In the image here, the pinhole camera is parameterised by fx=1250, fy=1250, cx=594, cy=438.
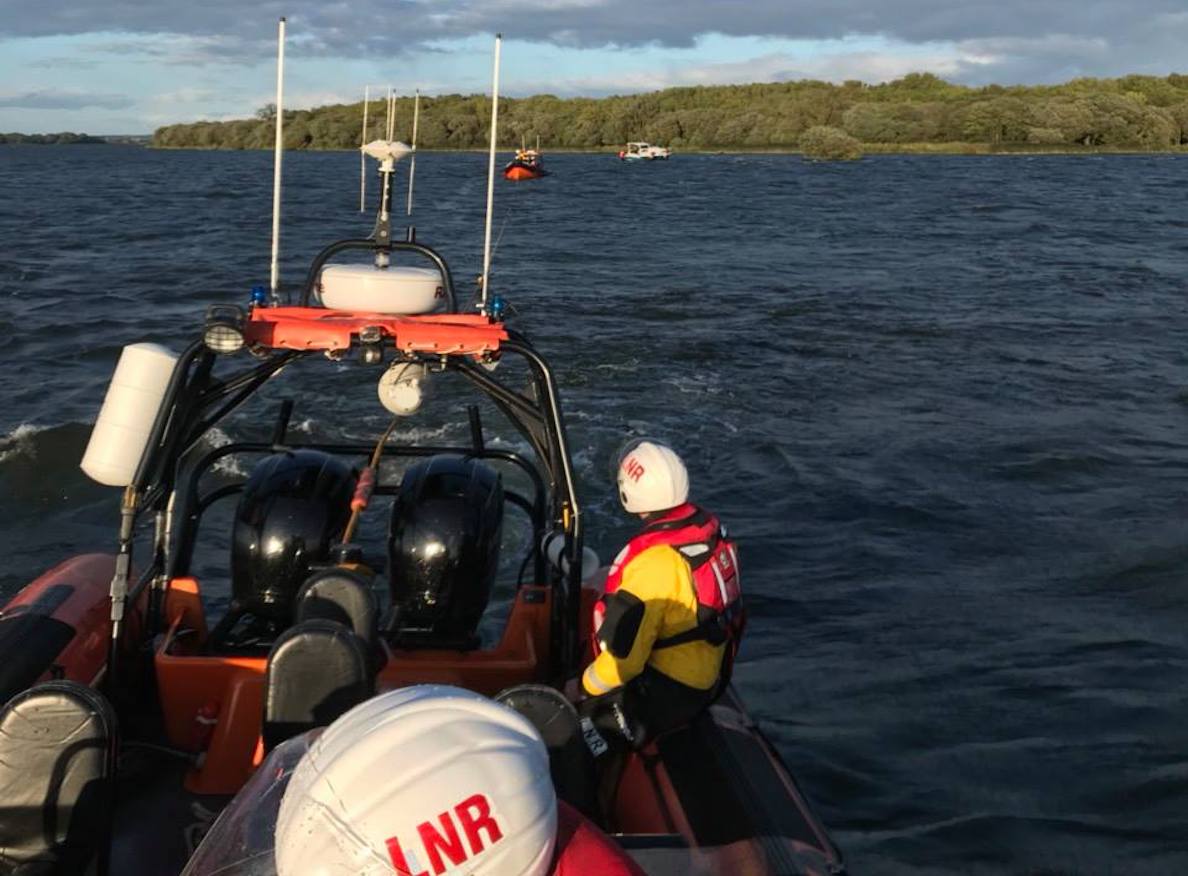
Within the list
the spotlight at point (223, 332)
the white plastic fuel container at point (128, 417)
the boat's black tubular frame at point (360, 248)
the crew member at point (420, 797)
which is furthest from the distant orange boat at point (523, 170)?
the crew member at point (420, 797)

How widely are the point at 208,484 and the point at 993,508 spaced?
5.76 meters

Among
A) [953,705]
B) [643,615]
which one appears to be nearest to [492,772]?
[643,615]

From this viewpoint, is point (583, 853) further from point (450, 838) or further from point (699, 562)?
point (699, 562)

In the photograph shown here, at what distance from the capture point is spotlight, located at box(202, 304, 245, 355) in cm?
378

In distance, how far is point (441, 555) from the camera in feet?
14.5

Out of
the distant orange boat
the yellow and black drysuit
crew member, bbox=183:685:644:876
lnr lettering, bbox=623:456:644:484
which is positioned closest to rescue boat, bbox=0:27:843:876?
the yellow and black drysuit

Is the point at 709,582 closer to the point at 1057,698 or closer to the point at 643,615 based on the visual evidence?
the point at 643,615

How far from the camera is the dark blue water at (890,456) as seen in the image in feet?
18.5

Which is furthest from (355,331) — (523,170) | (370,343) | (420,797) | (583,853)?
(523,170)

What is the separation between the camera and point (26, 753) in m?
2.90

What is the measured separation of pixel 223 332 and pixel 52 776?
1409 mm

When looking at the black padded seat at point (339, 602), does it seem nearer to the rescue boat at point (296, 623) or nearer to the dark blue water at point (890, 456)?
the rescue boat at point (296, 623)

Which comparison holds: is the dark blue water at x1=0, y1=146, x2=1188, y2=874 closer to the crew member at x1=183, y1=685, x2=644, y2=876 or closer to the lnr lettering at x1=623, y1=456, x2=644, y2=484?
the lnr lettering at x1=623, y1=456, x2=644, y2=484

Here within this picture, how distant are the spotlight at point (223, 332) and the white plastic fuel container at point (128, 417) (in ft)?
1.30
